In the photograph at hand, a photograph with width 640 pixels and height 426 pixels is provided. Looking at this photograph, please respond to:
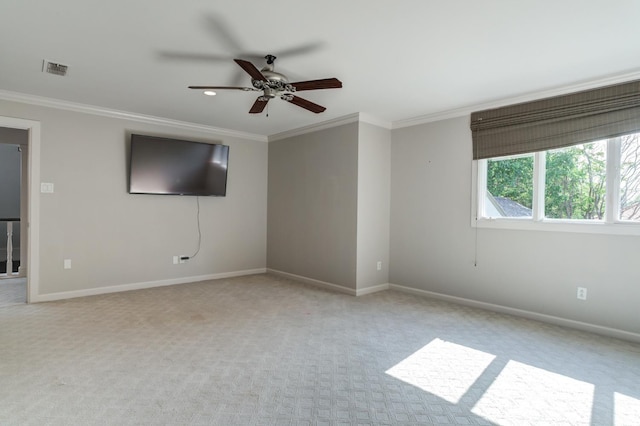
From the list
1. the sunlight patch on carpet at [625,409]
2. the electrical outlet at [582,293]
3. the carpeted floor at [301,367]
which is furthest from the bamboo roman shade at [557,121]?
the sunlight patch on carpet at [625,409]

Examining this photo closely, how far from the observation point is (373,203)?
494 centimetres

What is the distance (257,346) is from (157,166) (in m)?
3.18

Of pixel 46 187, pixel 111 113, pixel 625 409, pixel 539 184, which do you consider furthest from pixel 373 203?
pixel 46 187

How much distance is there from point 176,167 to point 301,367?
3.66 meters

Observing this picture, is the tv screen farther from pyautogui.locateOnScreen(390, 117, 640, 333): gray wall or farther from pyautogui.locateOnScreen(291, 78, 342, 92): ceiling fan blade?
pyautogui.locateOnScreen(291, 78, 342, 92): ceiling fan blade

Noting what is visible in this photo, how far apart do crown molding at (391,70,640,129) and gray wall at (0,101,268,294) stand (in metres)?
2.95

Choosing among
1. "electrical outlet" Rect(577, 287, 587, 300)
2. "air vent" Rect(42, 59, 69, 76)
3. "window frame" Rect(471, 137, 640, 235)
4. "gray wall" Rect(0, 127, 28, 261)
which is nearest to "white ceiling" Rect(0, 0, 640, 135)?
"air vent" Rect(42, 59, 69, 76)

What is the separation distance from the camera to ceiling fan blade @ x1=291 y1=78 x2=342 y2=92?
2750mm

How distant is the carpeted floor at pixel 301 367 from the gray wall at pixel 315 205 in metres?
1.09

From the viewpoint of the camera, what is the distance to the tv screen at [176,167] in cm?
477

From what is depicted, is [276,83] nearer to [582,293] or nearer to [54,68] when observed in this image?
[54,68]

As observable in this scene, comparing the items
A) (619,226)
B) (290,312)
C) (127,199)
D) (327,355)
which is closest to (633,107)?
(619,226)

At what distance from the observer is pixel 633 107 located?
317cm

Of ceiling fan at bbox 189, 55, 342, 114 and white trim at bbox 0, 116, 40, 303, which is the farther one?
white trim at bbox 0, 116, 40, 303
